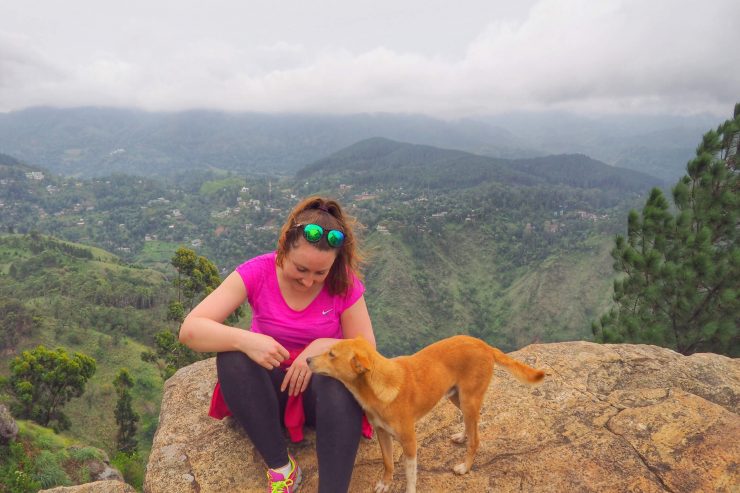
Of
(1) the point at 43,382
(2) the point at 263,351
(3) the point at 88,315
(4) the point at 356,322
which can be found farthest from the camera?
(3) the point at 88,315

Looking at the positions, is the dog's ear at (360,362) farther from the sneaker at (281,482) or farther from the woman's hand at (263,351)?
the sneaker at (281,482)

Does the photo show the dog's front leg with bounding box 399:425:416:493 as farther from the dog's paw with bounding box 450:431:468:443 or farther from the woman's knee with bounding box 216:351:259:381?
the woman's knee with bounding box 216:351:259:381

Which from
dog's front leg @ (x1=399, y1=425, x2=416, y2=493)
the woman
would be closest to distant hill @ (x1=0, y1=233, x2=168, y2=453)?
the woman

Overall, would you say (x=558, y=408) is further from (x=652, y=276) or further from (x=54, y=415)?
(x=54, y=415)

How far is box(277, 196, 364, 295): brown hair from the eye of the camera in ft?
10.7

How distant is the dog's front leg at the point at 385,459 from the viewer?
3.26 m

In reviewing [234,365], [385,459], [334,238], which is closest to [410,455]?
[385,459]

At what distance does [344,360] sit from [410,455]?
0.91 m

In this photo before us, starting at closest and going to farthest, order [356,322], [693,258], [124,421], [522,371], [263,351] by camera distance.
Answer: [263,351], [522,371], [356,322], [693,258], [124,421]

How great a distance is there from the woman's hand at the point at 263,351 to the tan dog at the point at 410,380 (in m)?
0.28

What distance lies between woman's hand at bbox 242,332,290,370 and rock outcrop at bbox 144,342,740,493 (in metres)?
1.24

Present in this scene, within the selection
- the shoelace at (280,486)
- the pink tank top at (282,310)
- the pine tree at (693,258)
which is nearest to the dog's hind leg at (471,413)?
the pink tank top at (282,310)

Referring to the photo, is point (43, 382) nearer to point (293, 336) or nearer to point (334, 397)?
point (293, 336)

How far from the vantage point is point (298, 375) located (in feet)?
10.3
